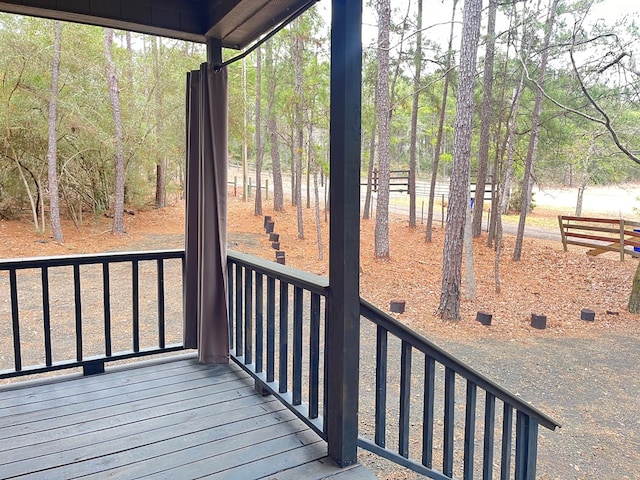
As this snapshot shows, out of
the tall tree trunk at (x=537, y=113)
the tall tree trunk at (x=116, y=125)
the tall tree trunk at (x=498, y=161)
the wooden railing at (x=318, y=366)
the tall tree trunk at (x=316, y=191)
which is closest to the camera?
the wooden railing at (x=318, y=366)

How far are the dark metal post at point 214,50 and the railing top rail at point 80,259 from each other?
1327mm

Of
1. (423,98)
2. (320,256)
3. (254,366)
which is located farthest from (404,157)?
(254,366)

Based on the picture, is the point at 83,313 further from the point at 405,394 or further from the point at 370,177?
the point at 370,177

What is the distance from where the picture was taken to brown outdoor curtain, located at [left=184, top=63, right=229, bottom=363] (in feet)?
8.97

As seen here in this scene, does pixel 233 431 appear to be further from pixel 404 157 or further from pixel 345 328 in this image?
pixel 404 157

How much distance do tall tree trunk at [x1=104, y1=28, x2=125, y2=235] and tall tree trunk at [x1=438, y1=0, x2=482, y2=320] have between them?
781 centimetres

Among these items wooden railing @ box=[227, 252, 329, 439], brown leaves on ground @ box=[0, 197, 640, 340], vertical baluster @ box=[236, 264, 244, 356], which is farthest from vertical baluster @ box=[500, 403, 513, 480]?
brown leaves on ground @ box=[0, 197, 640, 340]

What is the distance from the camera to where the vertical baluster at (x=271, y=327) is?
Answer: 2439mm

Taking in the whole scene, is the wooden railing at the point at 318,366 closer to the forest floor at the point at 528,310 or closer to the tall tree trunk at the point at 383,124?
the forest floor at the point at 528,310

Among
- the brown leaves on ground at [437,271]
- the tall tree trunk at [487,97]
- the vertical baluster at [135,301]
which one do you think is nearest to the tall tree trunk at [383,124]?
the brown leaves on ground at [437,271]

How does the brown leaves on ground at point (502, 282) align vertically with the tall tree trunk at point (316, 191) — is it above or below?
below

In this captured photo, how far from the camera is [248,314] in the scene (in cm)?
276

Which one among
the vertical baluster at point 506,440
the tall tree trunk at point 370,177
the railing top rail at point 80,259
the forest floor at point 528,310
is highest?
the tall tree trunk at point 370,177

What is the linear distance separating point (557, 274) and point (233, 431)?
9563 millimetres
